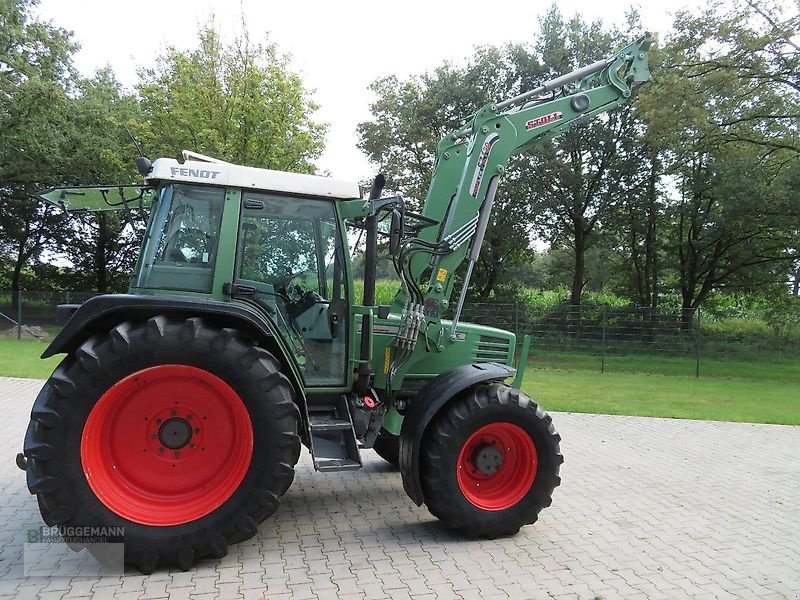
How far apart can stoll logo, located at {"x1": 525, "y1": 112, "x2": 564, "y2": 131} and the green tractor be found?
0.01 meters

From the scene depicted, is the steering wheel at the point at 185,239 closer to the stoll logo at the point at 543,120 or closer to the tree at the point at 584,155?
the stoll logo at the point at 543,120

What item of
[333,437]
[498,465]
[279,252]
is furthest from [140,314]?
[498,465]

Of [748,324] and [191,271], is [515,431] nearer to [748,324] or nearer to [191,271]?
[191,271]

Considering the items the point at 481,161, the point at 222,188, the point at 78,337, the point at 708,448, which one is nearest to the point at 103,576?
the point at 78,337

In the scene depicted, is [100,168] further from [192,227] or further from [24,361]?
[192,227]

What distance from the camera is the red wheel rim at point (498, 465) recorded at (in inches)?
180

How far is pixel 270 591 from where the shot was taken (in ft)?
11.5

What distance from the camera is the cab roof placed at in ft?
13.5

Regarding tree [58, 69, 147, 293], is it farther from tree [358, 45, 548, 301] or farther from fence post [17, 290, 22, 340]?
tree [358, 45, 548, 301]

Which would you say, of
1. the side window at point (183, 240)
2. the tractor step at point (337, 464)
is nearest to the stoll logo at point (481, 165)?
the side window at point (183, 240)

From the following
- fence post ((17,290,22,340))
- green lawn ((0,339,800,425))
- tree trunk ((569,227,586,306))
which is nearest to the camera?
green lawn ((0,339,800,425))

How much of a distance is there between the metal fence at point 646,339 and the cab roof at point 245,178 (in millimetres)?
11654

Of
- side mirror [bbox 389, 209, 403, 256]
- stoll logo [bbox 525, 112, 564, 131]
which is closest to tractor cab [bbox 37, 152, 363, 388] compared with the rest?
side mirror [bbox 389, 209, 403, 256]

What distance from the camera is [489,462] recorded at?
4582 millimetres
